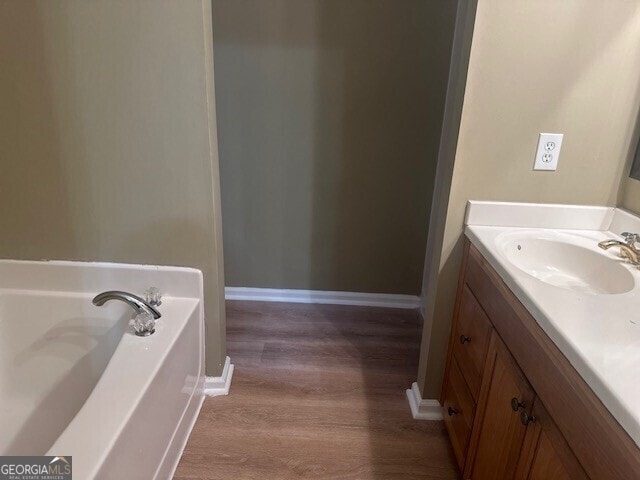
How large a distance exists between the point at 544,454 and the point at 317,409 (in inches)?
42.4

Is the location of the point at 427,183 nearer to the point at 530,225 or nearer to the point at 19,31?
the point at 530,225

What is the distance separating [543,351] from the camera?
3.12 feet

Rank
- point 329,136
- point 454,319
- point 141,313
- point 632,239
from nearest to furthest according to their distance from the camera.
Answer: point 632,239, point 141,313, point 454,319, point 329,136

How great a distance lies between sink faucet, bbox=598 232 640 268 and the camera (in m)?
1.23

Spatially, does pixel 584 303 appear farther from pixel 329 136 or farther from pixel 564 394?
pixel 329 136

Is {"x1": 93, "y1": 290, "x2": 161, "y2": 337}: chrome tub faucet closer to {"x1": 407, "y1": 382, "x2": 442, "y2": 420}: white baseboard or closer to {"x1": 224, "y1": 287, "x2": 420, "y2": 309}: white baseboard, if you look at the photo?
{"x1": 407, "y1": 382, "x2": 442, "y2": 420}: white baseboard

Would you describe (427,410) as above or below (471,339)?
below

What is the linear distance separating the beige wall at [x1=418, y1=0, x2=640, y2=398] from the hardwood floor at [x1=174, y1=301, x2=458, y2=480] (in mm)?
817

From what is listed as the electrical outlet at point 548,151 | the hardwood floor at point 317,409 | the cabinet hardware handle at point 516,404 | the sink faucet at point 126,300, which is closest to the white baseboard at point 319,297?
the hardwood floor at point 317,409

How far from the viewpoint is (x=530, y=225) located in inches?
60.6

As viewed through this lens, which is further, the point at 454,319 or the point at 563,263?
the point at 454,319

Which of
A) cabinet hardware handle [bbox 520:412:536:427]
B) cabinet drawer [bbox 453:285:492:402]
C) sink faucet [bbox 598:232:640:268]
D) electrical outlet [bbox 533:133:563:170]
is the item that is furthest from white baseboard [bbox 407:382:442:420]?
electrical outlet [bbox 533:133:563:170]

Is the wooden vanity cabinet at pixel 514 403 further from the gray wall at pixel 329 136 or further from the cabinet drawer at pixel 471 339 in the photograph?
the gray wall at pixel 329 136

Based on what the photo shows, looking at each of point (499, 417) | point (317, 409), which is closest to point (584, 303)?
point (499, 417)
